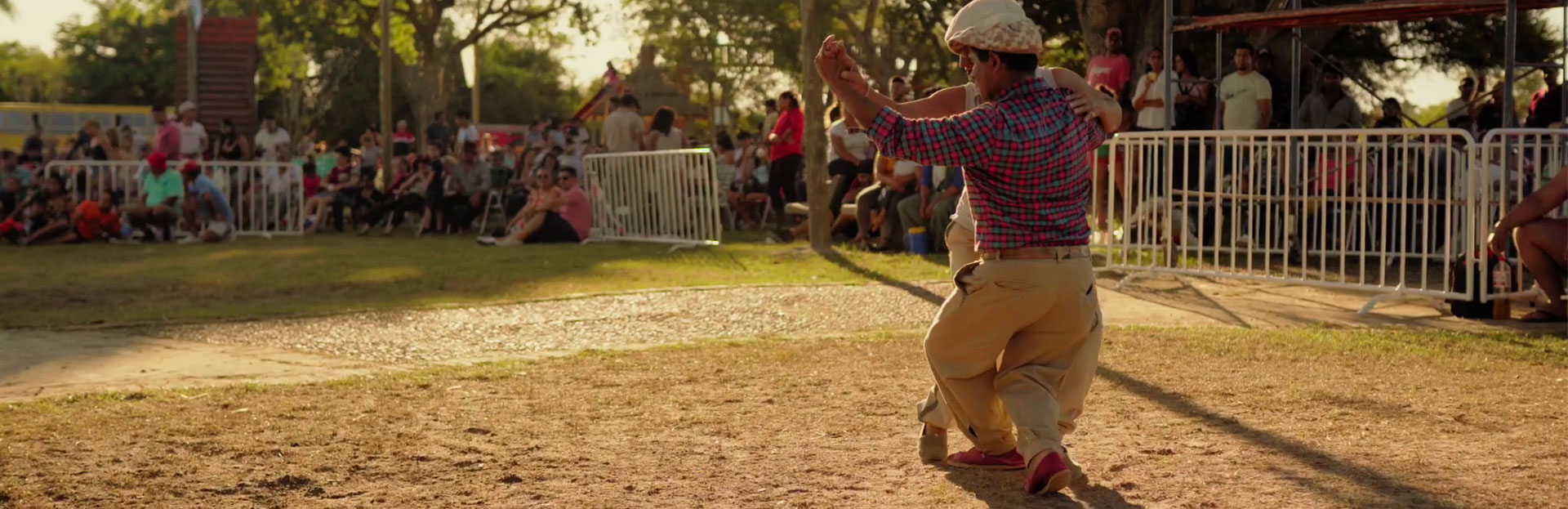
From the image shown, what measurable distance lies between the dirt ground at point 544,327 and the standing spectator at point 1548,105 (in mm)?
4214

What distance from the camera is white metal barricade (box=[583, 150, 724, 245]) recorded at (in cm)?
1736

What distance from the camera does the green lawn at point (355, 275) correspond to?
12023mm

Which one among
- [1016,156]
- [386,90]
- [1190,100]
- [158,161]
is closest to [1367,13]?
[1190,100]

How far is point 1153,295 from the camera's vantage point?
38.2 ft

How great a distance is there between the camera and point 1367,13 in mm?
13453

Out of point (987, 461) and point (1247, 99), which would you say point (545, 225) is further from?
point (987, 461)

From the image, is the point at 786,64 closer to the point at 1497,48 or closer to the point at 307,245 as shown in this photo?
the point at 1497,48

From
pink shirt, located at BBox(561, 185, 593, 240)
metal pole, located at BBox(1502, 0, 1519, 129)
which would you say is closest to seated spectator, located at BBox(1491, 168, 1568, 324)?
metal pole, located at BBox(1502, 0, 1519, 129)

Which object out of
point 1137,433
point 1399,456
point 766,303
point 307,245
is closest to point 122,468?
point 1137,433

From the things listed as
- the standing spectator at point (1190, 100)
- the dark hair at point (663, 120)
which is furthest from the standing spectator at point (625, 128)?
the standing spectator at point (1190, 100)

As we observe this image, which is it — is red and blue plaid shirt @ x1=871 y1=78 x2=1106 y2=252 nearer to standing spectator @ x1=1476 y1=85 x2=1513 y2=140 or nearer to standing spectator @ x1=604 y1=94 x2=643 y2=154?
standing spectator @ x1=1476 y1=85 x2=1513 y2=140

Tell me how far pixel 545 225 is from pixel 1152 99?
268 inches

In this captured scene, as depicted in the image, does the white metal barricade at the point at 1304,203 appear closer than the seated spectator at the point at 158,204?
Yes

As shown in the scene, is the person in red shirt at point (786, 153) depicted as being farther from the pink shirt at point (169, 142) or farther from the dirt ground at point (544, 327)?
the pink shirt at point (169, 142)
